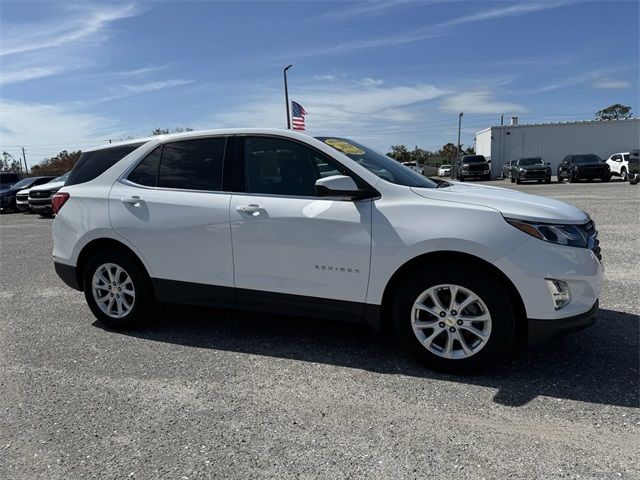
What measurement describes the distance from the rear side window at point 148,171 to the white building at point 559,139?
37.5 metres

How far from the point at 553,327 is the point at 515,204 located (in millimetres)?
858

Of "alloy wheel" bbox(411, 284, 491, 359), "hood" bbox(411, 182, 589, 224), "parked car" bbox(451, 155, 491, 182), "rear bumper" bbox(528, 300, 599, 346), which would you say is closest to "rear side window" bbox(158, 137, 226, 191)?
"hood" bbox(411, 182, 589, 224)

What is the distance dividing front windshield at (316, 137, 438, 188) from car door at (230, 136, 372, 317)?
223mm

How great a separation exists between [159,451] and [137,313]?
2088 mm

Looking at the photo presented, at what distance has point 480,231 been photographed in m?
3.40

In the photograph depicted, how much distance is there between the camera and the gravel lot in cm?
266

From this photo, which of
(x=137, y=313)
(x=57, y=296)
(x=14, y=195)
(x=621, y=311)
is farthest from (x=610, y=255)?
(x=14, y=195)

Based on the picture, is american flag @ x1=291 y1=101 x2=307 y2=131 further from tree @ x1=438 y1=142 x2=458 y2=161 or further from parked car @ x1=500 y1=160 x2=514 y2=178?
tree @ x1=438 y1=142 x2=458 y2=161

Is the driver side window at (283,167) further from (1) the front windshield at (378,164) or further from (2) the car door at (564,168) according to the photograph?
(2) the car door at (564,168)

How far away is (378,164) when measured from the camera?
418cm

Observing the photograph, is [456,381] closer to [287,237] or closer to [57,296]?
[287,237]

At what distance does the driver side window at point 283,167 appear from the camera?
4.00 m

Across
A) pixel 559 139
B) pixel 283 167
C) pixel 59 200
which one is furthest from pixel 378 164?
pixel 559 139

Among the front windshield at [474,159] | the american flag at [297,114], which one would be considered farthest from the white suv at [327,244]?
the front windshield at [474,159]
